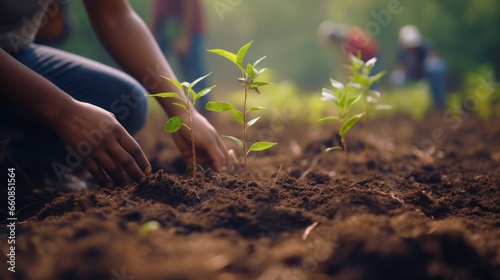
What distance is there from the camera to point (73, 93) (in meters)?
2.33

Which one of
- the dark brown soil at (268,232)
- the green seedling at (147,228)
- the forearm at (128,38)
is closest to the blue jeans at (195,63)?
the forearm at (128,38)

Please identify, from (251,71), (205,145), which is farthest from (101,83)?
(251,71)

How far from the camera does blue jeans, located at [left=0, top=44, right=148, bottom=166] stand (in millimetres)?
2328

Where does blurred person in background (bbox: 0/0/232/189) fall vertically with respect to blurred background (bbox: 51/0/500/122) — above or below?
above

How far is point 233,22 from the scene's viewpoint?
48.5 ft

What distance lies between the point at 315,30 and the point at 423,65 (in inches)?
282

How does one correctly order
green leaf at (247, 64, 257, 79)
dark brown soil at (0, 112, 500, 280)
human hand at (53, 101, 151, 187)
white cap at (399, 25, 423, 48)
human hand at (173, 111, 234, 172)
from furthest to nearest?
1. white cap at (399, 25, 423, 48)
2. human hand at (173, 111, 234, 172)
3. green leaf at (247, 64, 257, 79)
4. human hand at (53, 101, 151, 187)
5. dark brown soil at (0, 112, 500, 280)

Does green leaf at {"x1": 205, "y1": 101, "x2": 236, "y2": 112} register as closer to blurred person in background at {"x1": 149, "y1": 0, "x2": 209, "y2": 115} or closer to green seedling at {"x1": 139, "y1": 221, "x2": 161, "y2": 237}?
green seedling at {"x1": 139, "y1": 221, "x2": 161, "y2": 237}

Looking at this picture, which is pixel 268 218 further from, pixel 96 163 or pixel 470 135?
pixel 470 135

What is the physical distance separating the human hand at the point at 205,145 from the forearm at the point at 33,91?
57 centimetres

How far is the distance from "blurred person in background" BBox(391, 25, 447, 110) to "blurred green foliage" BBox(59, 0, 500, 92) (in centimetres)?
161

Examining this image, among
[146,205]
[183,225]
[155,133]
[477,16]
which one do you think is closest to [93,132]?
[146,205]

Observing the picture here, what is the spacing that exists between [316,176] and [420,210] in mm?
623

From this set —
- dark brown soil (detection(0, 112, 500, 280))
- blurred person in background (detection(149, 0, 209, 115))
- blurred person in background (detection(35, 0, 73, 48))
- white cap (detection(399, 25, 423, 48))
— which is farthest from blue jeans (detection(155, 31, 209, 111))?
dark brown soil (detection(0, 112, 500, 280))
